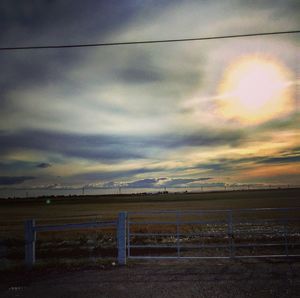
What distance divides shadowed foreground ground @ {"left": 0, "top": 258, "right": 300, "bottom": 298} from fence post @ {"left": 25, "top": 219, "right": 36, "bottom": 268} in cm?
52

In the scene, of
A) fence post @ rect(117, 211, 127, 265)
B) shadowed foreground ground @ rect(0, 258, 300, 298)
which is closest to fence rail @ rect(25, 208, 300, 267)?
fence post @ rect(117, 211, 127, 265)

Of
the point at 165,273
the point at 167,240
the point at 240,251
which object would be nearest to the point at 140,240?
the point at 167,240

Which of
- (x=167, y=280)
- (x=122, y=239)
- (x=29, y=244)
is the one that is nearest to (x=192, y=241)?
(x=122, y=239)

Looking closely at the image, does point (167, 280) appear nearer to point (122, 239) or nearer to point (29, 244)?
point (122, 239)

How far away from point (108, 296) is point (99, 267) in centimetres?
277

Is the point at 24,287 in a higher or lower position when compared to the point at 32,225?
lower

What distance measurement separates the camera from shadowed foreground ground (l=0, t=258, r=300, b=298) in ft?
23.0

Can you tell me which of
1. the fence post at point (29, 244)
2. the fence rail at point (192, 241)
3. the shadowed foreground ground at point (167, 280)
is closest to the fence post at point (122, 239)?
the fence rail at point (192, 241)

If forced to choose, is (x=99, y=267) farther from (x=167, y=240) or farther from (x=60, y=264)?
(x=167, y=240)

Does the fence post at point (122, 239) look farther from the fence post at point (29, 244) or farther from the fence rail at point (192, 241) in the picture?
the fence post at point (29, 244)

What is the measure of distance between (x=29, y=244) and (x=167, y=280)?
4.21m

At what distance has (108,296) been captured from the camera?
6832 millimetres

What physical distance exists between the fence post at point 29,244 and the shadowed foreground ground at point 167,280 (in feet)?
1.72

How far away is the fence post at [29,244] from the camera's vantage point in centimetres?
980
